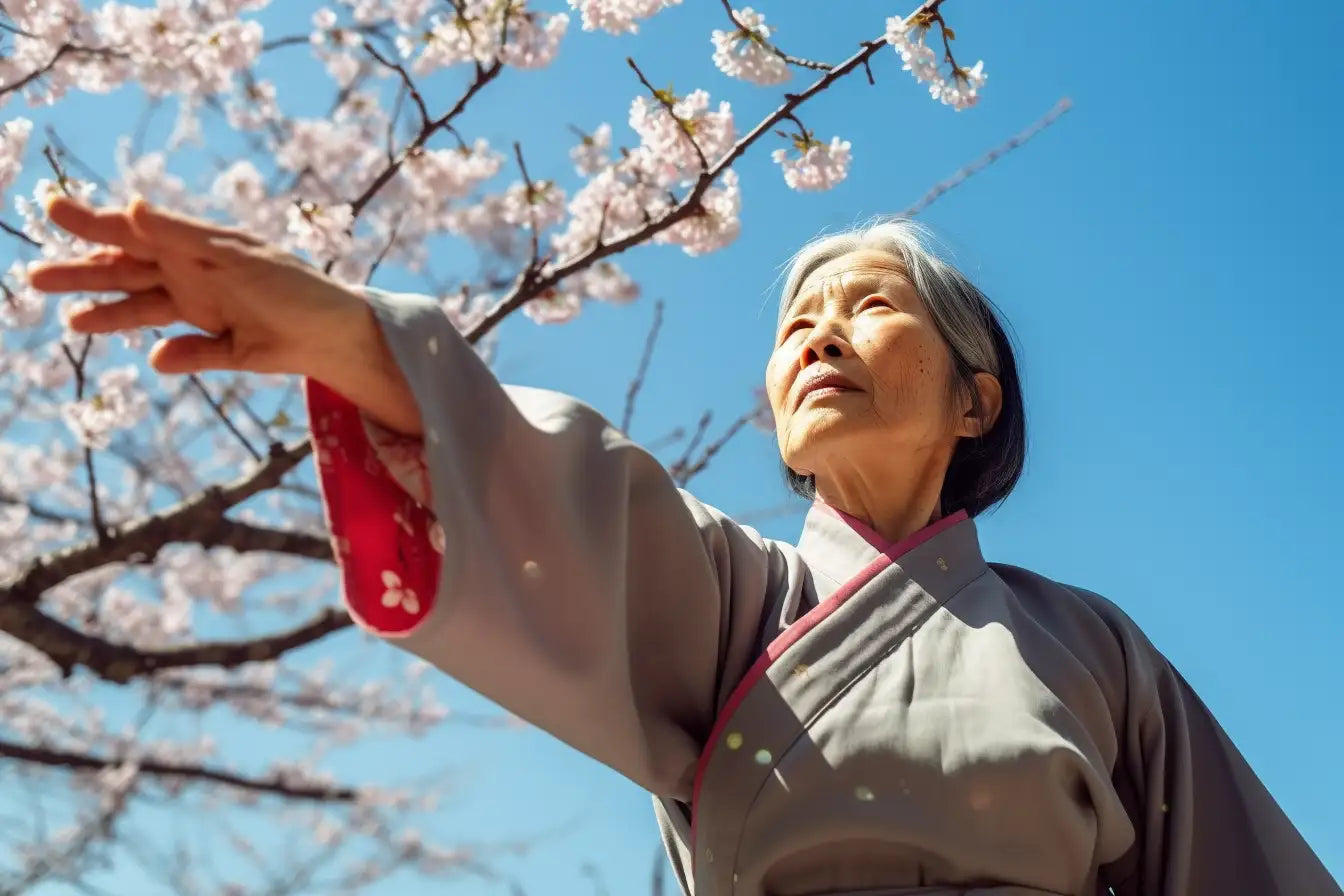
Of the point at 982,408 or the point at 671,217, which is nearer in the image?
the point at 982,408

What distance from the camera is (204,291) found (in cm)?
91

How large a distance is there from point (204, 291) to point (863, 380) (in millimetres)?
972

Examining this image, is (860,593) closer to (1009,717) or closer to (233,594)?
(1009,717)

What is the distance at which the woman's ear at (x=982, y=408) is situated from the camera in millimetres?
1749

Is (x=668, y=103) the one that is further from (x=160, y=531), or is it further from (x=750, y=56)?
(x=160, y=531)

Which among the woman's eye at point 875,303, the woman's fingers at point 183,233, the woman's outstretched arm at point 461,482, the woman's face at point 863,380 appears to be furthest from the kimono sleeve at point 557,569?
the woman's eye at point 875,303

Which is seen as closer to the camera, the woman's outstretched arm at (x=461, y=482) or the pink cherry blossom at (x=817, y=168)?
the woman's outstretched arm at (x=461, y=482)

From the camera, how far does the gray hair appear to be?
1.76 meters

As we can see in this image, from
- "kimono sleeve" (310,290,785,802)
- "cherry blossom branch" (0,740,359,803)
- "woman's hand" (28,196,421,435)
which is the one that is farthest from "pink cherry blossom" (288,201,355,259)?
"woman's hand" (28,196,421,435)

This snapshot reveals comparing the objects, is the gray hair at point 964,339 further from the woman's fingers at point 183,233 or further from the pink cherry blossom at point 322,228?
the pink cherry blossom at point 322,228

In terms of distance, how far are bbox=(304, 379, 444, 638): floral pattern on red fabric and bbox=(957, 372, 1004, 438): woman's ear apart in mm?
1010

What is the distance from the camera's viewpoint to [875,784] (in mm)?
1249

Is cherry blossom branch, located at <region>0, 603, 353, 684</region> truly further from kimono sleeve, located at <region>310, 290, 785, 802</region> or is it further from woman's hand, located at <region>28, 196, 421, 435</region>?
woman's hand, located at <region>28, 196, 421, 435</region>

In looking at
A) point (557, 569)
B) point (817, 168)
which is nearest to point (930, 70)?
point (817, 168)
